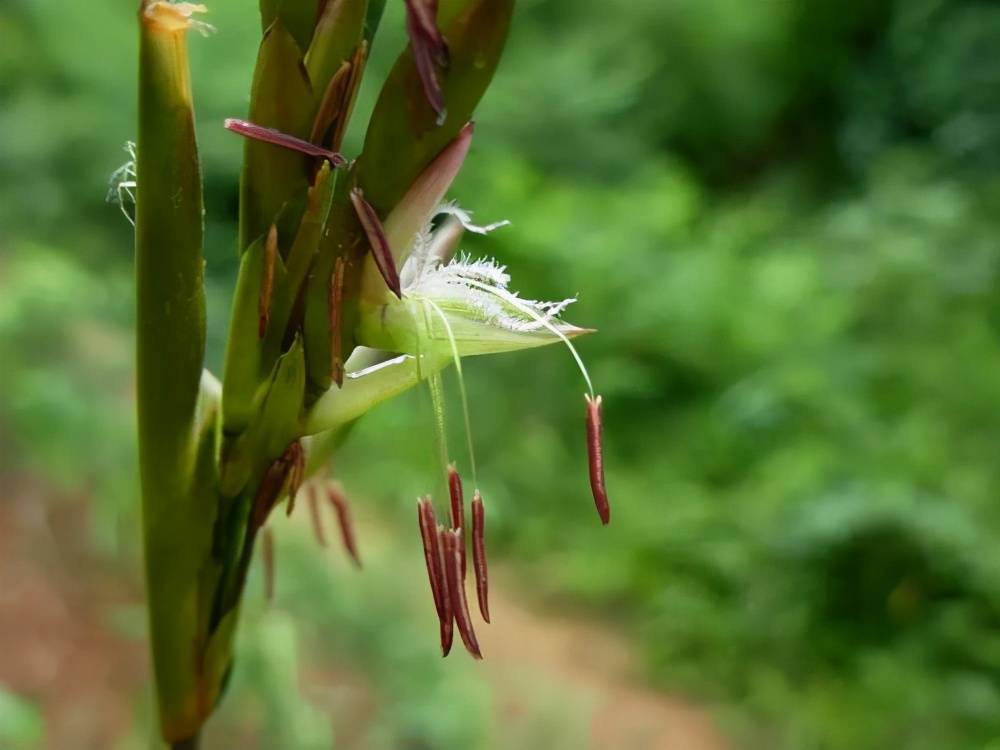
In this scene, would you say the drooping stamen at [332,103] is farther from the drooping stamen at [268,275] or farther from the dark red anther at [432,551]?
the dark red anther at [432,551]

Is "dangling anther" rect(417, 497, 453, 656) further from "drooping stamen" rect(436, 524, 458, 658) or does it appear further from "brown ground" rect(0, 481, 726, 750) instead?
"brown ground" rect(0, 481, 726, 750)

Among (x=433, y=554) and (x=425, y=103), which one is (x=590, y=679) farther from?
(x=425, y=103)

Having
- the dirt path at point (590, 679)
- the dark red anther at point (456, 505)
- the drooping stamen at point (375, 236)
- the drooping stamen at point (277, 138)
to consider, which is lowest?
the dirt path at point (590, 679)

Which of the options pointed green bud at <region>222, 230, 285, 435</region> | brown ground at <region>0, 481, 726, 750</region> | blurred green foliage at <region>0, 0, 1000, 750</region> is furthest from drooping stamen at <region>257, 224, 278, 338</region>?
brown ground at <region>0, 481, 726, 750</region>

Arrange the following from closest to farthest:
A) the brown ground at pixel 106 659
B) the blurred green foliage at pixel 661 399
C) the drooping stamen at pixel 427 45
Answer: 1. the drooping stamen at pixel 427 45
2. the brown ground at pixel 106 659
3. the blurred green foliage at pixel 661 399

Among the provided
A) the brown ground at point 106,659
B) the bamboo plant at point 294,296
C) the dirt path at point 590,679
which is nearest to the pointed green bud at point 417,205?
the bamboo plant at point 294,296

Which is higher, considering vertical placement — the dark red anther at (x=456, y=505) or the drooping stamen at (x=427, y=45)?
the drooping stamen at (x=427, y=45)

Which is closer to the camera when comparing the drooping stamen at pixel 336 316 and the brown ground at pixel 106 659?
the drooping stamen at pixel 336 316

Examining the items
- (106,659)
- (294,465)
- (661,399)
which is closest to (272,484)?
(294,465)
